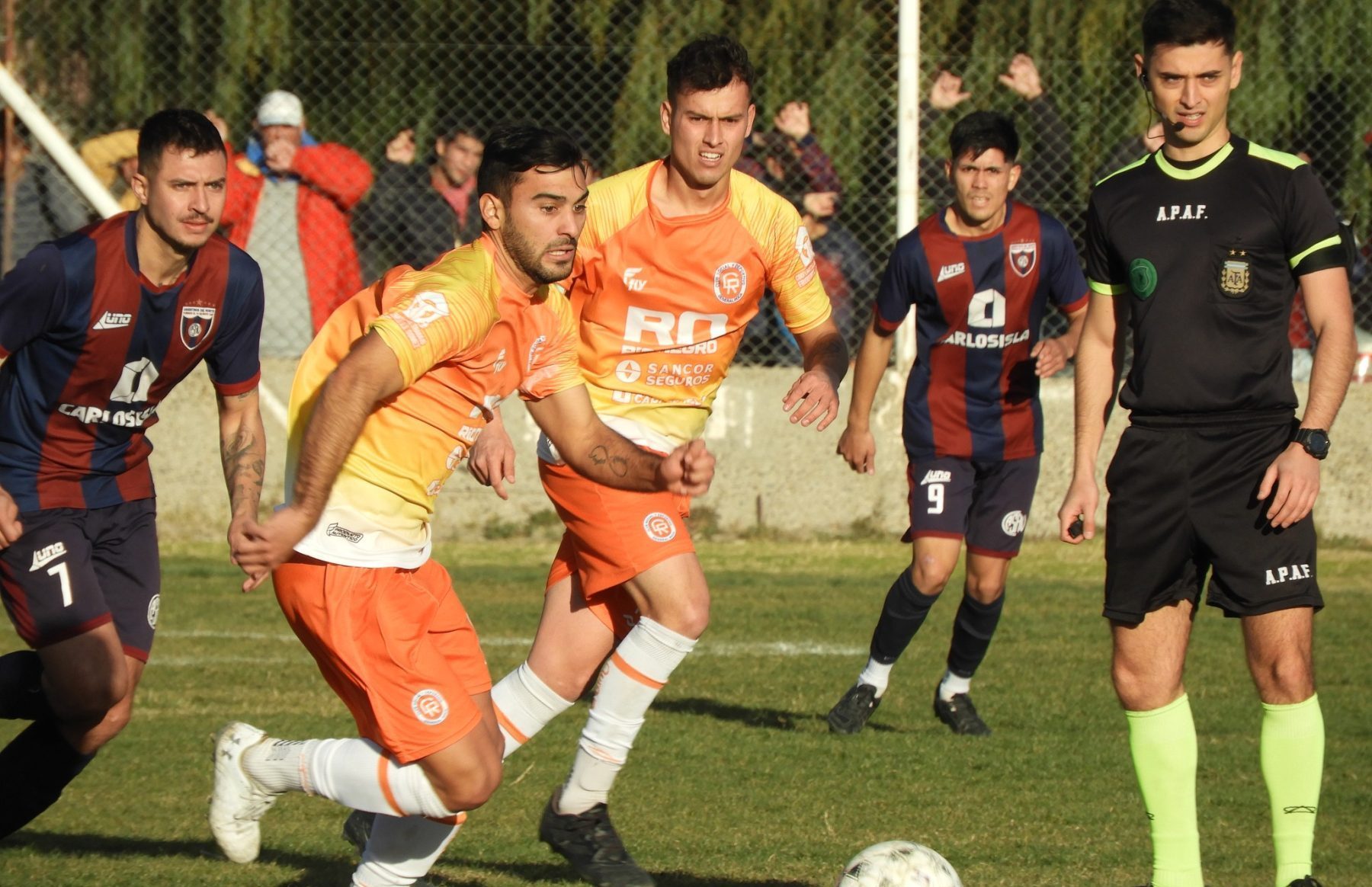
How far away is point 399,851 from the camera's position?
4.44 metres

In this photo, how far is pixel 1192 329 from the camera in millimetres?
4609

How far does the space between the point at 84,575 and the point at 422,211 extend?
6.48m

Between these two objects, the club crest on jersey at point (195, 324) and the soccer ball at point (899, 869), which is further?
the club crest on jersey at point (195, 324)

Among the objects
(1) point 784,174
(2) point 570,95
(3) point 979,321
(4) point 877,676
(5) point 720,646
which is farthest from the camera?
(2) point 570,95

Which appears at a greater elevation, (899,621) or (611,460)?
(611,460)

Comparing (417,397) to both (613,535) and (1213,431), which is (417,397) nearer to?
(613,535)

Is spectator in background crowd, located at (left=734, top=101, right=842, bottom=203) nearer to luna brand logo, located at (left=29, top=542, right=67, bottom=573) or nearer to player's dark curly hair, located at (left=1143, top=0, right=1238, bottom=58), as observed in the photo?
player's dark curly hair, located at (left=1143, top=0, right=1238, bottom=58)

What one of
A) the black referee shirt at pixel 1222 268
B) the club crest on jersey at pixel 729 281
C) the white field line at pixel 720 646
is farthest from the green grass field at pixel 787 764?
the club crest on jersey at pixel 729 281

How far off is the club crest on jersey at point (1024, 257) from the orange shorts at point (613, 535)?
2424mm

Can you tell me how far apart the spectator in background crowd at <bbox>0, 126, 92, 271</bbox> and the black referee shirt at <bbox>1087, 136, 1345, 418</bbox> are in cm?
838

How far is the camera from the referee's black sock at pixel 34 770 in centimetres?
506

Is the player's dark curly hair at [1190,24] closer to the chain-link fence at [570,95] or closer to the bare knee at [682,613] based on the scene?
the bare knee at [682,613]

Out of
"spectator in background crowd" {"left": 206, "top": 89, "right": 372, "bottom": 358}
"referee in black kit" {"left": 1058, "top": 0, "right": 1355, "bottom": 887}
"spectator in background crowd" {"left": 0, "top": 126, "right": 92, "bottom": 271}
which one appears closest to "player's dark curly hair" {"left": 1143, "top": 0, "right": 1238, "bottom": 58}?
"referee in black kit" {"left": 1058, "top": 0, "right": 1355, "bottom": 887}

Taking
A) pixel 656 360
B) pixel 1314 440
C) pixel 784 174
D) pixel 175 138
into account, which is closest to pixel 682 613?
pixel 656 360
